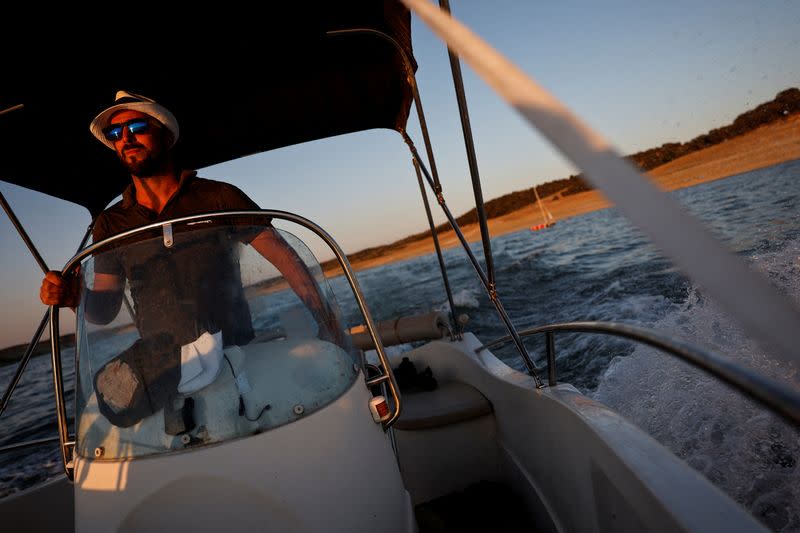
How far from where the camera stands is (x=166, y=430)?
1012mm

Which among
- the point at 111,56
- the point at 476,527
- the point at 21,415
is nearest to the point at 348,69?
the point at 111,56

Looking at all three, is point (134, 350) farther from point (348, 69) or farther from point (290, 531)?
point (348, 69)

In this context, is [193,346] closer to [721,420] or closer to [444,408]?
[444,408]

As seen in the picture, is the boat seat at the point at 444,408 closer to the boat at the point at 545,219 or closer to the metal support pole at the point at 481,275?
the metal support pole at the point at 481,275

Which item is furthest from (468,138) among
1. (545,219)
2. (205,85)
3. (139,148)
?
(545,219)

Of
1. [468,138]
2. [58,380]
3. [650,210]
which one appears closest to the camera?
[650,210]

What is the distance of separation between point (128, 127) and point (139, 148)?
9cm

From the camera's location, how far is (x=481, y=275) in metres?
2.18

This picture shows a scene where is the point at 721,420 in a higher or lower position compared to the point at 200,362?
lower

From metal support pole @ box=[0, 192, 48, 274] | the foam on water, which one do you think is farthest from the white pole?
metal support pole @ box=[0, 192, 48, 274]

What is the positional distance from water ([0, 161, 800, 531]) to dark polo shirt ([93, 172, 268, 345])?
1.10 m

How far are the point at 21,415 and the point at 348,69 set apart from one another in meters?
15.0

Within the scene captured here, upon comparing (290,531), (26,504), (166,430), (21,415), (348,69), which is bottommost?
(21,415)

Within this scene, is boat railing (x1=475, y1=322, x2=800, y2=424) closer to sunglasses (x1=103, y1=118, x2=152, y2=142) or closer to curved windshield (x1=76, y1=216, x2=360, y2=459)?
curved windshield (x1=76, y1=216, x2=360, y2=459)
